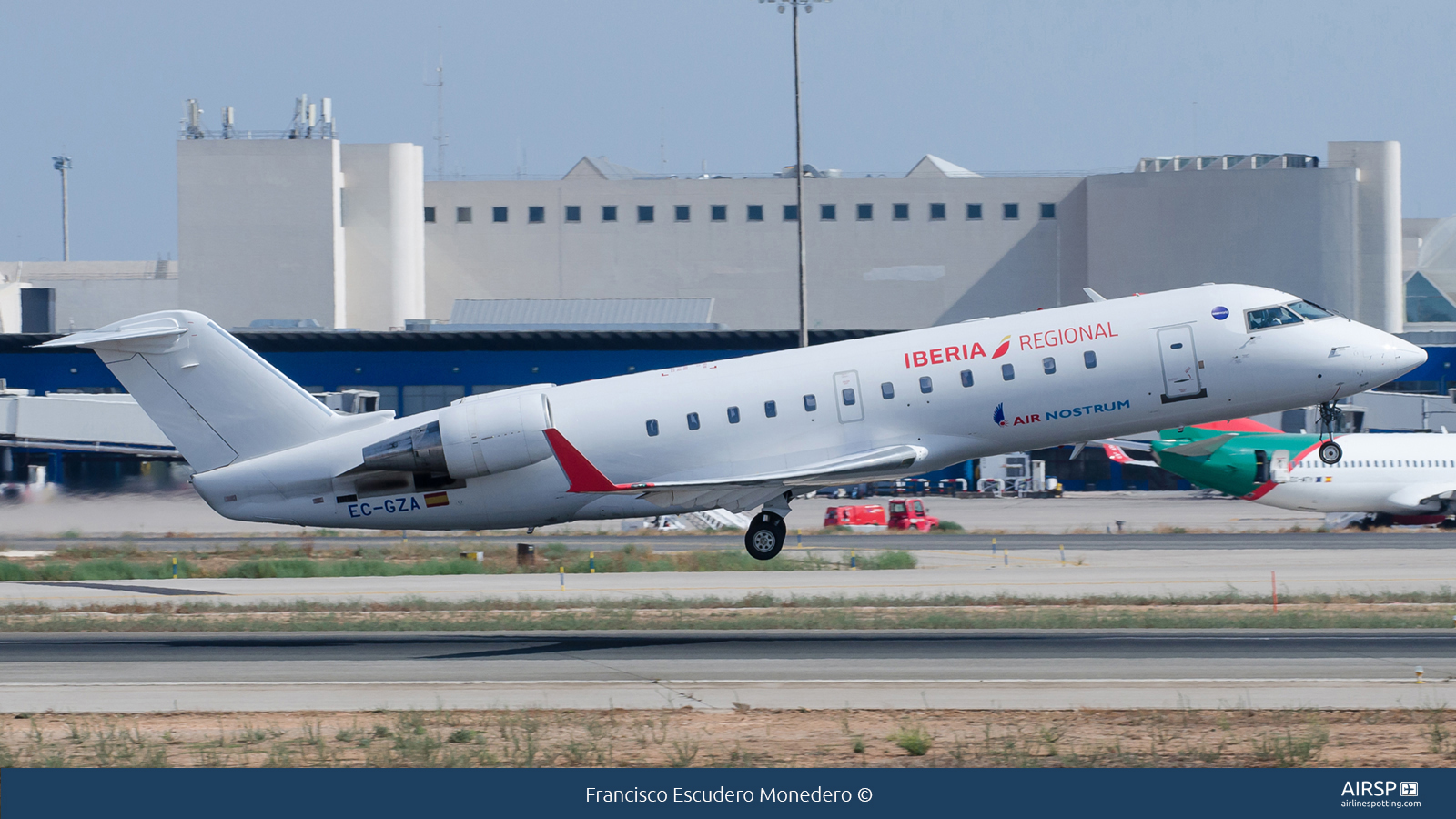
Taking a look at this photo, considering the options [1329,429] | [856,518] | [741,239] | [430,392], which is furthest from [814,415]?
[741,239]

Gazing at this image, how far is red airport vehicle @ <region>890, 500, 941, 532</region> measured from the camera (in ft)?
205

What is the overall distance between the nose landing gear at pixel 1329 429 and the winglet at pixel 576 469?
12.6 meters

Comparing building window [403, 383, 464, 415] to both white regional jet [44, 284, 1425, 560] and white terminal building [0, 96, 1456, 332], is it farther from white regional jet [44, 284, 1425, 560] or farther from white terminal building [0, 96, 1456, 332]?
white regional jet [44, 284, 1425, 560]

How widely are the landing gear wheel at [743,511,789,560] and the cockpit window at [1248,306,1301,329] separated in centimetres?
949

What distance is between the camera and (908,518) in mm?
63219

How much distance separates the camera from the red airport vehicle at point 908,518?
62.6 metres

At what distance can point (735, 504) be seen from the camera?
28.6 meters

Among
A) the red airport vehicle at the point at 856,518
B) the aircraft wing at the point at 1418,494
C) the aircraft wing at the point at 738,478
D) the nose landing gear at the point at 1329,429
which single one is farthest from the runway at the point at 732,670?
the red airport vehicle at the point at 856,518

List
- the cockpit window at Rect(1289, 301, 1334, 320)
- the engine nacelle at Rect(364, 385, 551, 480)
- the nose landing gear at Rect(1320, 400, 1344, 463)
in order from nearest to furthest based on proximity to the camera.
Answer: the nose landing gear at Rect(1320, 400, 1344, 463), the cockpit window at Rect(1289, 301, 1334, 320), the engine nacelle at Rect(364, 385, 551, 480)

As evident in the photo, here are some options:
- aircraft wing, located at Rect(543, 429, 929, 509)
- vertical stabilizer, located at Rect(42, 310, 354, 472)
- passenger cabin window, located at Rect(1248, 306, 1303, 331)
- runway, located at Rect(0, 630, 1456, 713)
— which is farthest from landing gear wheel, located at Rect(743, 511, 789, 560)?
passenger cabin window, located at Rect(1248, 306, 1303, 331)

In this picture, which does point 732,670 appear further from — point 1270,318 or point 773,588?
point 773,588

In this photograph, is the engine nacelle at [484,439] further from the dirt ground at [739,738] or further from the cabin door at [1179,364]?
the cabin door at [1179,364]

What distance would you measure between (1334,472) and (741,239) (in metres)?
43.6

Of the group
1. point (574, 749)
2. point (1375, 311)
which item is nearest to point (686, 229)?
point (1375, 311)
